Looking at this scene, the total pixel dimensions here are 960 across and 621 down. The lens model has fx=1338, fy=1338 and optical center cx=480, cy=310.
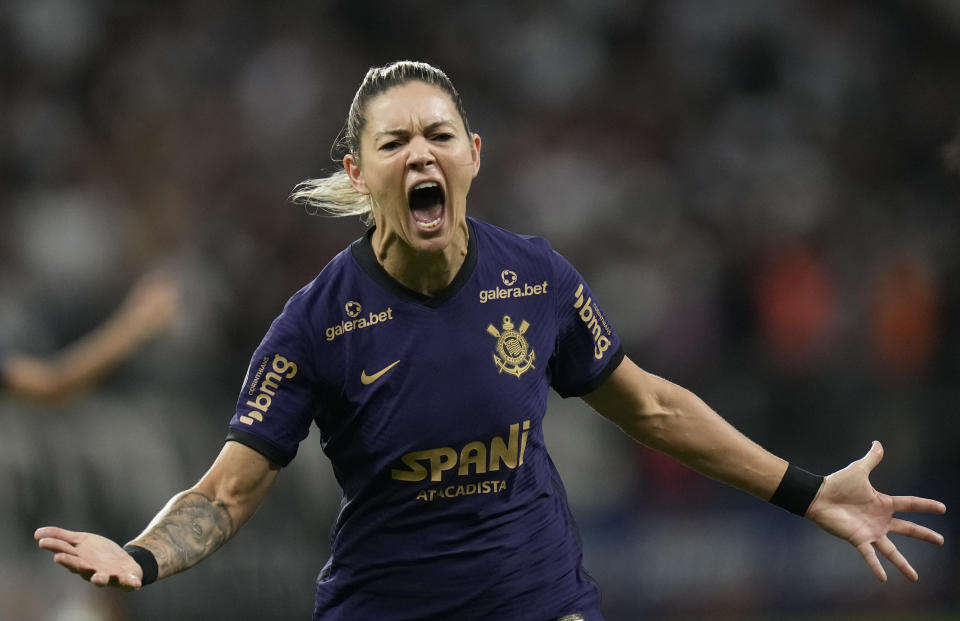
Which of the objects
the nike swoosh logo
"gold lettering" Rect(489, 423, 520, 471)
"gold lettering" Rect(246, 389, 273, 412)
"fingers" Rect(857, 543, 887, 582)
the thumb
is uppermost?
the nike swoosh logo

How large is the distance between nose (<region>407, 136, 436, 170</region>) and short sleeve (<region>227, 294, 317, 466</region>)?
53 cm

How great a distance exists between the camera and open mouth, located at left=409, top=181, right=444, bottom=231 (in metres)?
3.81

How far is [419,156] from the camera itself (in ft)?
12.4

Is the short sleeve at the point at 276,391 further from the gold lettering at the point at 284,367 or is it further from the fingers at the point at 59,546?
the fingers at the point at 59,546

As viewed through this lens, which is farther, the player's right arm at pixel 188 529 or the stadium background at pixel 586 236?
the stadium background at pixel 586 236

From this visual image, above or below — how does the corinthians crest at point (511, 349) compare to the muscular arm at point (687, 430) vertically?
above

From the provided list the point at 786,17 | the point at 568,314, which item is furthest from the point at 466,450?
the point at 786,17

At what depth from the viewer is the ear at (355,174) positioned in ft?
13.2

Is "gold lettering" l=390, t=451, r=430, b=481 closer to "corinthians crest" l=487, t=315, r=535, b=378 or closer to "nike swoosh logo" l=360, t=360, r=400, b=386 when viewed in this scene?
"nike swoosh logo" l=360, t=360, r=400, b=386

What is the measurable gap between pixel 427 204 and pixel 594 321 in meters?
Result: 0.63

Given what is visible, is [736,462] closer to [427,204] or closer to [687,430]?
[687,430]

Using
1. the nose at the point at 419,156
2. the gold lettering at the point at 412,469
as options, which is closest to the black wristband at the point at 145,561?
the gold lettering at the point at 412,469

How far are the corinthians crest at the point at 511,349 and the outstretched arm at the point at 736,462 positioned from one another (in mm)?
390

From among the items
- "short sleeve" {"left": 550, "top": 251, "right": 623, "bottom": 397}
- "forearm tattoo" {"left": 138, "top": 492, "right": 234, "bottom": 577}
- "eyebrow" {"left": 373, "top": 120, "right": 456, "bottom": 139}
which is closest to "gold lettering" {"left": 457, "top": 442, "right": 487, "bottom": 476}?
"short sleeve" {"left": 550, "top": 251, "right": 623, "bottom": 397}
